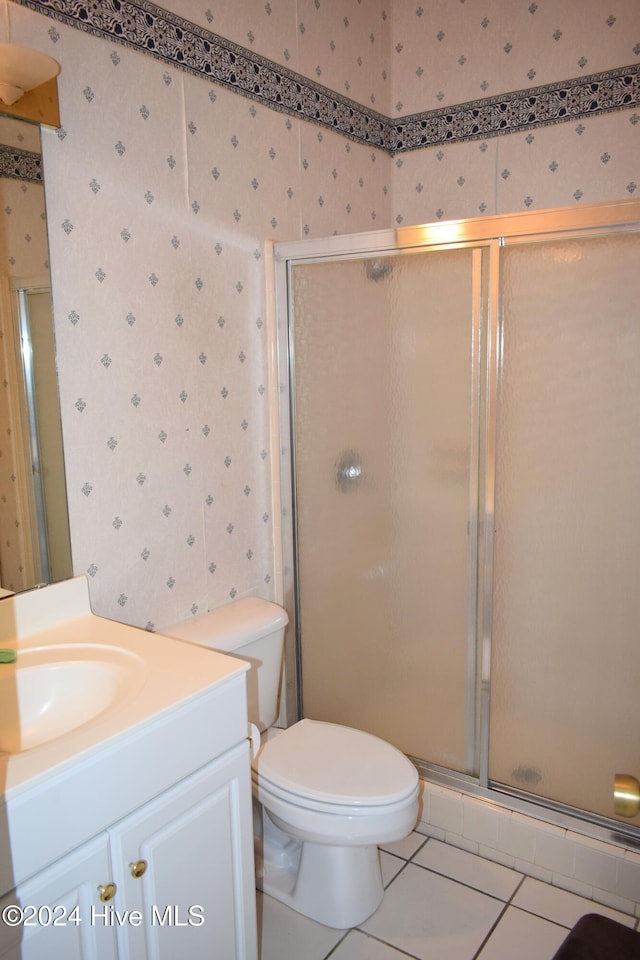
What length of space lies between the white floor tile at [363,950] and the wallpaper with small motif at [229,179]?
35.4 inches

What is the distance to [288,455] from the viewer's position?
2195 millimetres

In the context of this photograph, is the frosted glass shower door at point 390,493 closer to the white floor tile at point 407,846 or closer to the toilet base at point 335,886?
A: the white floor tile at point 407,846

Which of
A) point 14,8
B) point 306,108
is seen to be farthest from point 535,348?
point 14,8

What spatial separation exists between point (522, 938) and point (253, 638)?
98 cm

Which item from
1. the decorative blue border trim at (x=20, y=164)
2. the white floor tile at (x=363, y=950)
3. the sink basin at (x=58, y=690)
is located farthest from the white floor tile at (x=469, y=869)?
the decorative blue border trim at (x=20, y=164)

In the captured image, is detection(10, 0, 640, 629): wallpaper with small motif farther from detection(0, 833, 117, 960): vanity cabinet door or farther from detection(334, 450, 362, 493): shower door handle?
detection(0, 833, 117, 960): vanity cabinet door

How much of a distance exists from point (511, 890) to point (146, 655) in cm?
125

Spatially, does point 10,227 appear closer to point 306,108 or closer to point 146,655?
point 146,655

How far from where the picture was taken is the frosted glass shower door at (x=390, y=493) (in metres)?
1.96

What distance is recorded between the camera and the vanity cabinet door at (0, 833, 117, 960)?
3.15 feet

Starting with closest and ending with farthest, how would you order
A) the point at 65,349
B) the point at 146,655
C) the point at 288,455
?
the point at 146,655 → the point at 65,349 → the point at 288,455

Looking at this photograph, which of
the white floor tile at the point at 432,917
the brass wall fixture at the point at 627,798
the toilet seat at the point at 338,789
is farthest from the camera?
the white floor tile at the point at 432,917

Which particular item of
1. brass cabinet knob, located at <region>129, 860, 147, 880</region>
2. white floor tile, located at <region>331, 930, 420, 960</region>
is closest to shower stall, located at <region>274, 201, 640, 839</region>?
white floor tile, located at <region>331, 930, 420, 960</region>

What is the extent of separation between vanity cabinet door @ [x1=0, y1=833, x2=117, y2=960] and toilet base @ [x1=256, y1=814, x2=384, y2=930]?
2.41ft
